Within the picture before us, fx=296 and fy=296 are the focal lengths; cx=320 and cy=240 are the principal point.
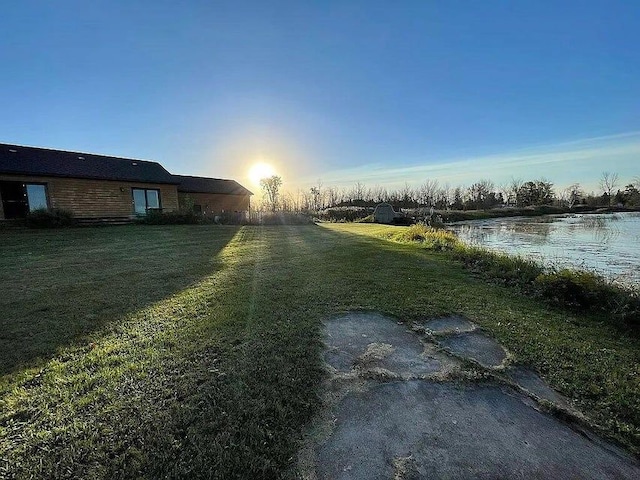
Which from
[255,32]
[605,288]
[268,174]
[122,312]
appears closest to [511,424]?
[605,288]

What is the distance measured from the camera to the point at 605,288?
4.28 m

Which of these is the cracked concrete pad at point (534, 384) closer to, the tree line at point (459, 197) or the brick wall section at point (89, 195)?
the brick wall section at point (89, 195)

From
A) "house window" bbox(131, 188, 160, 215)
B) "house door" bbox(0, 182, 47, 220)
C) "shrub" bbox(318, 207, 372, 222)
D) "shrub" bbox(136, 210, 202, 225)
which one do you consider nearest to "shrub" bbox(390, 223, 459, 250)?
"shrub" bbox(136, 210, 202, 225)

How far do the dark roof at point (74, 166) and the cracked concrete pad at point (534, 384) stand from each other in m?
17.4

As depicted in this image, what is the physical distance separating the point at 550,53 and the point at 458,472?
11.1 metres

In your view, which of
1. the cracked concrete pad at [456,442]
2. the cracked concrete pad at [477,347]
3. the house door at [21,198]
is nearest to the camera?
the cracked concrete pad at [456,442]

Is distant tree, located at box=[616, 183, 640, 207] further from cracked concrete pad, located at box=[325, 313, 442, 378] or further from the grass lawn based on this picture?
cracked concrete pad, located at box=[325, 313, 442, 378]

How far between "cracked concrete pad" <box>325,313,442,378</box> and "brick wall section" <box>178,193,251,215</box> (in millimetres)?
19288

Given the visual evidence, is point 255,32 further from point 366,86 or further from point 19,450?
point 19,450

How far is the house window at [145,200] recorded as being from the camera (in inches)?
634

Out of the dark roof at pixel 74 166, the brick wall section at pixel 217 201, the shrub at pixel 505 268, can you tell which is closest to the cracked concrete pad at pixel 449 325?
the shrub at pixel 505 268

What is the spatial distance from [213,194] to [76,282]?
62.8 feet

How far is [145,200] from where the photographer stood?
16.5 metres

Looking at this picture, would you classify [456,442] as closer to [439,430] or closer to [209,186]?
[439,430]
